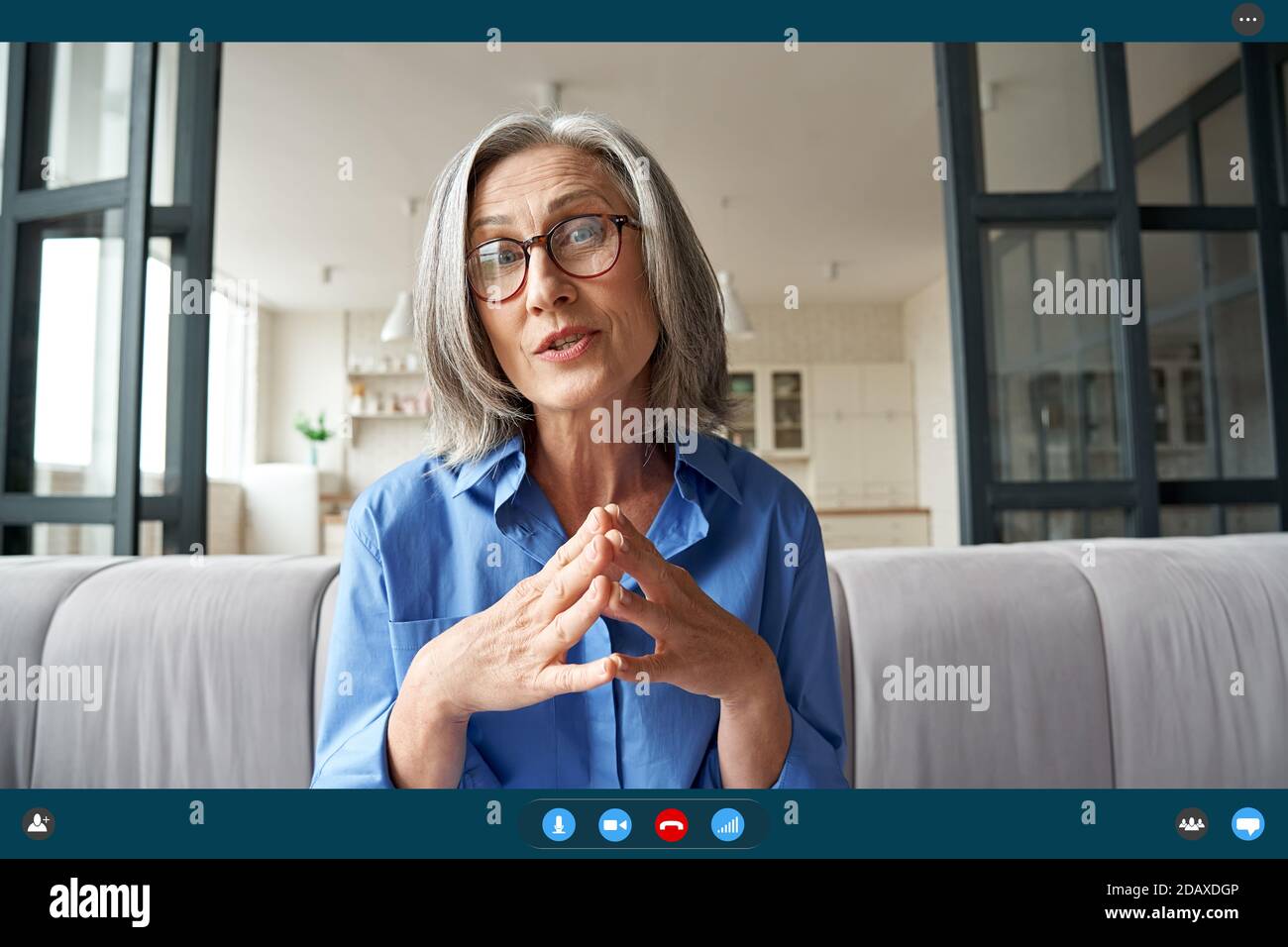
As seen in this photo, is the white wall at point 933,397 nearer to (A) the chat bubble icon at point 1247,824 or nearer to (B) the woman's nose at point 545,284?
(B) the woman's nose at point 545,284

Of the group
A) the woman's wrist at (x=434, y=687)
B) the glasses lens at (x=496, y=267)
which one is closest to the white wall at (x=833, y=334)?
the glasses lens at (x=496, y=267)

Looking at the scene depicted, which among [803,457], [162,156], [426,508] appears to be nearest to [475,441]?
[426,508]

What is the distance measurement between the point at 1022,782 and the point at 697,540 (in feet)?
1.86

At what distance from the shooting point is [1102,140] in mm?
1572

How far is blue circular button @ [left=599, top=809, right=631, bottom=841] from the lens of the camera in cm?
31

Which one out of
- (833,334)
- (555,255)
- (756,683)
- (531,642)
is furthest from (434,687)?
(833,334)

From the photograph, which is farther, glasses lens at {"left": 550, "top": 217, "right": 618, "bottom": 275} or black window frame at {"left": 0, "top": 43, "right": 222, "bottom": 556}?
black window frame at {"left": 0, "top": 43, "right": 222, "bottom": 556}

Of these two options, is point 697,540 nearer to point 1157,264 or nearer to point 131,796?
point 131,796

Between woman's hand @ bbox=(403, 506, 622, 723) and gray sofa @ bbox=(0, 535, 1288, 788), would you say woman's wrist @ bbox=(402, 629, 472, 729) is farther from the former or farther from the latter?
gray sofa @ bbox=(0, 535, 1288, 788)

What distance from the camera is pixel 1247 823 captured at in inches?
12.0

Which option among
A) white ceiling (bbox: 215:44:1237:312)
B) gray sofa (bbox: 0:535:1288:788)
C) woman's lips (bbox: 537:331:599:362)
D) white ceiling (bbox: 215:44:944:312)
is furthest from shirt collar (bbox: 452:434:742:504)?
white ceiling (bbox: 215:44:944:312)

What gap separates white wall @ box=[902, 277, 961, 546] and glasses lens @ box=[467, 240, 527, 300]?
5.62 m

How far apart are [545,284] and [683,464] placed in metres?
0.21

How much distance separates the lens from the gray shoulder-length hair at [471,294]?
663 mm
